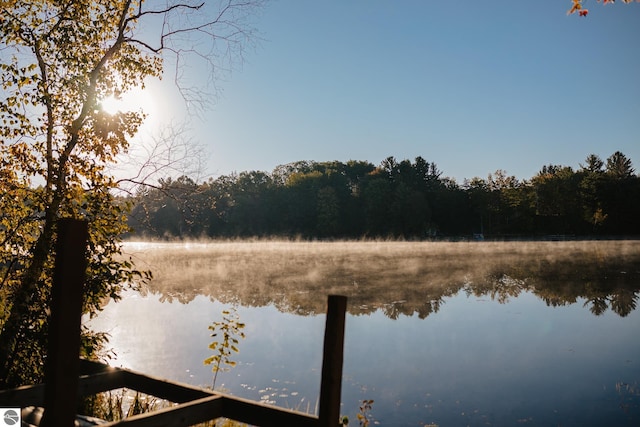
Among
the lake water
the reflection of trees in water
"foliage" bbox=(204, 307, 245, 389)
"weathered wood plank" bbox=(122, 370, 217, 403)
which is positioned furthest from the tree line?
"weathered wood plank" bbox=(122, 370, 217, 403)

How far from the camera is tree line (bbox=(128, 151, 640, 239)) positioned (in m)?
95.2

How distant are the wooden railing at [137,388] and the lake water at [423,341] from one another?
6.00m

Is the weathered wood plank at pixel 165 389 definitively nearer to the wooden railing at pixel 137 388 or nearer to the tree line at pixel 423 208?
the wooden railing at pixel 137 388

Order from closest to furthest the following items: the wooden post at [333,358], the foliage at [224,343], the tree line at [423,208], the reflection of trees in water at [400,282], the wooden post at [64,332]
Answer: the wooden post at [64,332] < the wooden post at [333,358] < the foliage at [224,343] < the reflection of trees in water at [400,282] < the tree line at [423,208]

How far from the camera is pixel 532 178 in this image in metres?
113

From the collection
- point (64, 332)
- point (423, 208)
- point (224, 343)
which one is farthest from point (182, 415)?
point (423, 208)

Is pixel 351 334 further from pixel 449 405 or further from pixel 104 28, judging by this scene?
pixel 104 28

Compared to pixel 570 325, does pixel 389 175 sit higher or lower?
higher

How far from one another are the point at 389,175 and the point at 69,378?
119m

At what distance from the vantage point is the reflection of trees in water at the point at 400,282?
23031 millimetres

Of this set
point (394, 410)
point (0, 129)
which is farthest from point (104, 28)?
point (394, 410)

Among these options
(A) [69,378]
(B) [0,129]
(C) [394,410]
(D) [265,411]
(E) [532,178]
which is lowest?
(C) [394,410]

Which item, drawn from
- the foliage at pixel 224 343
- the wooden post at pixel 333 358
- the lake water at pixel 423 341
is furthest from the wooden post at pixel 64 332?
the lake water at pixel 423 341

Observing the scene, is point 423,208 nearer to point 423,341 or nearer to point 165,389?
point 423,341
